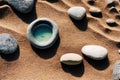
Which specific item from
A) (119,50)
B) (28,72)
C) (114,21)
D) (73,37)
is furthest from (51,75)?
(114,21)

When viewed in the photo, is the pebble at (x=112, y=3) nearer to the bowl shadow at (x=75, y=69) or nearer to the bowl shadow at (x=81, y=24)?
the bowl shadow at (x=81, y=24)

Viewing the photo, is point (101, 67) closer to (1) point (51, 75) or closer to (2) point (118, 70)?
(2) point (118, 70)

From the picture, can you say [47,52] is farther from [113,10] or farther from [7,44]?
[113,10]

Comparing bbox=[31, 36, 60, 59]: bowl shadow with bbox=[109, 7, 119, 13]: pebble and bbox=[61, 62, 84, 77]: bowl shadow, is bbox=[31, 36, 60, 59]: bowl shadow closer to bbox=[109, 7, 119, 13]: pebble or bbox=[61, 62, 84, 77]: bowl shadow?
bbox=[61, 62, 84, 77]: bowl shadow

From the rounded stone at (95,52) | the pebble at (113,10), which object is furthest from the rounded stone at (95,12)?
the rounded stone at (95,52)

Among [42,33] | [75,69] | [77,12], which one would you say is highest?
[77,12]

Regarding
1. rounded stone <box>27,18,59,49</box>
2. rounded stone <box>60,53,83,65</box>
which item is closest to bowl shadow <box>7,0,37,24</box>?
rounded stone <box>27,18,59,49</box>

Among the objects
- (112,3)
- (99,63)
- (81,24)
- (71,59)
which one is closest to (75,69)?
(71,59)
